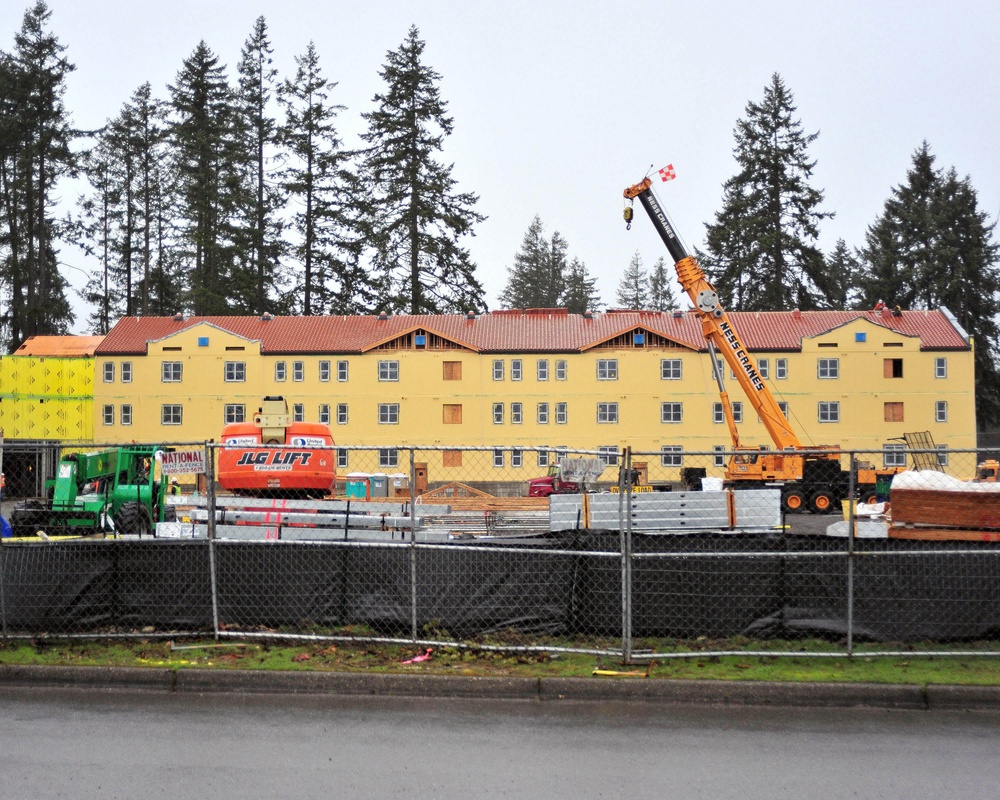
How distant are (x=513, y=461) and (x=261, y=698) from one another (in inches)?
2069

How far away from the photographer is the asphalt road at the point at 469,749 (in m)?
6.61

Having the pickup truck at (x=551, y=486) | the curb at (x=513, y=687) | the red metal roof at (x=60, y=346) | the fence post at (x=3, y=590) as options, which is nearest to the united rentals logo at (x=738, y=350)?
the pickup truck at (x=551, y=486)

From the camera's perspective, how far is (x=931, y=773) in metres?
6.92

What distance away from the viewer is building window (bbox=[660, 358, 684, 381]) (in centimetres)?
6272

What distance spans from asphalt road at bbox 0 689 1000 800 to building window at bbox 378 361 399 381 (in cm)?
5473

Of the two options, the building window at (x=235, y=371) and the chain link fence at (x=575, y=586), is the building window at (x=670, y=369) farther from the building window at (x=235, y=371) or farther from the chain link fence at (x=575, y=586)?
the chain link fence at (x=575, y=586)

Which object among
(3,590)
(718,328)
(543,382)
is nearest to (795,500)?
(718,328)

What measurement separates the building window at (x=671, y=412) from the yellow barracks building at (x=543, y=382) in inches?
2.6

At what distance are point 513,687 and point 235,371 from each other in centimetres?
5767

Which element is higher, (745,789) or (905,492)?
(905,492)

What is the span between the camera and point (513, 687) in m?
8.99

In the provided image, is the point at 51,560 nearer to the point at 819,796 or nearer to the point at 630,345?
the point at 819,796

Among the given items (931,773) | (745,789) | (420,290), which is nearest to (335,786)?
→ (745,789)

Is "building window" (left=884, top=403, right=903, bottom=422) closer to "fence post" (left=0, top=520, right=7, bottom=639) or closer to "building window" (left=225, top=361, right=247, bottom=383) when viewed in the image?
"building window" (left=225, top=361, right=247, bottom=383)
